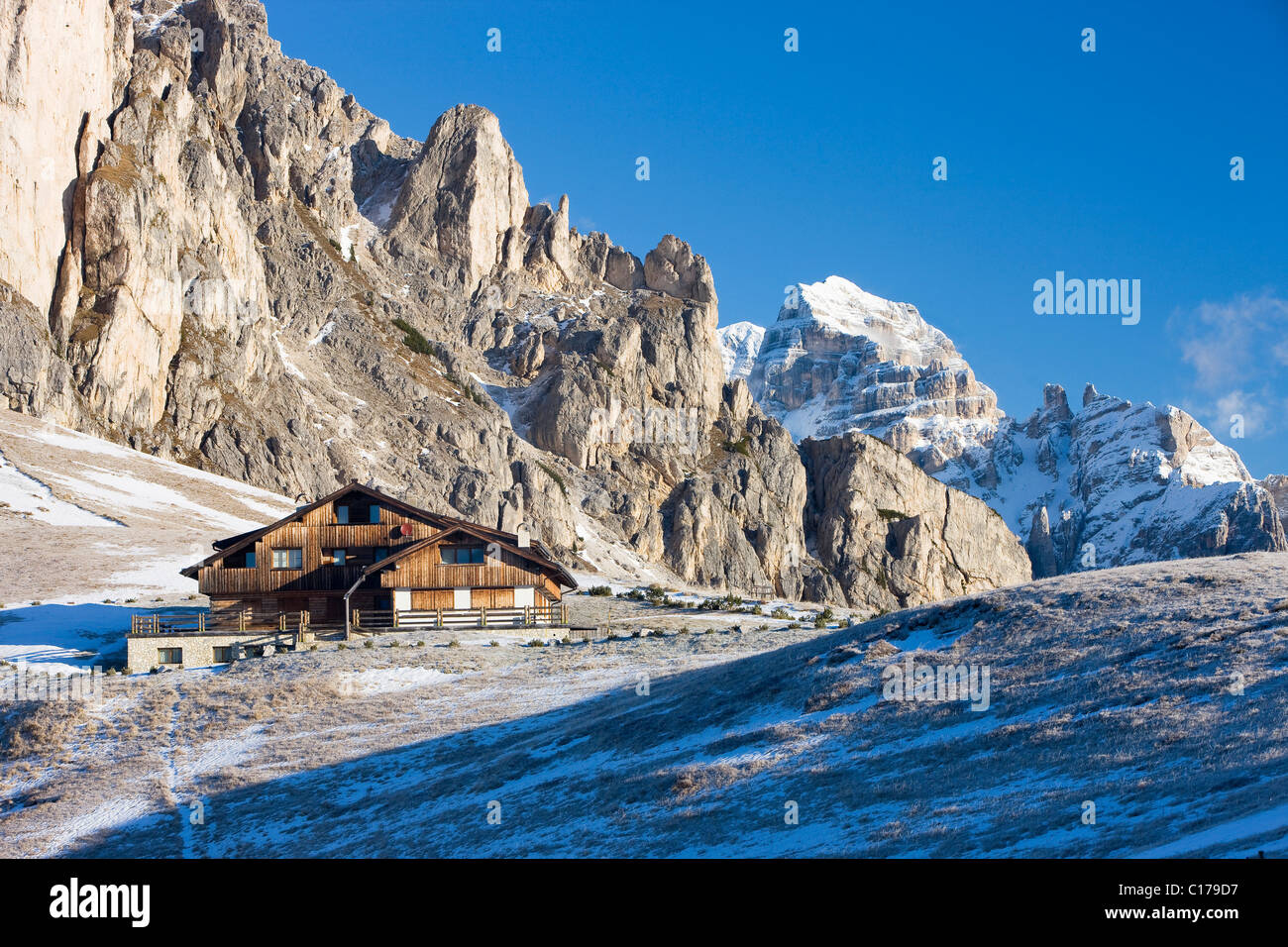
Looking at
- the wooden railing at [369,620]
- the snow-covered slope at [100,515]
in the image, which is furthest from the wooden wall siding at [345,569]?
the snow-covered slope at [100,515]

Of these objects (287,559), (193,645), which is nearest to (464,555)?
(287,559)

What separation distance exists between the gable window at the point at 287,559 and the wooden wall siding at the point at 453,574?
497cm

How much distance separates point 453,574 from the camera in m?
58.8

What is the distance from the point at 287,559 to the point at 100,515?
35.7 metres

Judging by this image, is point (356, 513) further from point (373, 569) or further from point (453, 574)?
point (453, 574)

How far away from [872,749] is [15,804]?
23.5 m

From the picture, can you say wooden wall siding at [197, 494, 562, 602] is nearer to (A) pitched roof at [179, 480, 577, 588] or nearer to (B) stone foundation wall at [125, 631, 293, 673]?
(A) pitched roof at [179, 480, 577, 588]

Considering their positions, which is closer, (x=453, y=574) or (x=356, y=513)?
(x=453, y=574)

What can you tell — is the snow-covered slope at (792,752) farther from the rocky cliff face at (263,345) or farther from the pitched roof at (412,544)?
the rocky cliff face at (263,345)

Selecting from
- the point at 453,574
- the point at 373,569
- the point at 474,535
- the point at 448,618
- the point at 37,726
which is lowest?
the point at 37,726

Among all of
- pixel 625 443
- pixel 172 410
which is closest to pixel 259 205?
pixel 172 410

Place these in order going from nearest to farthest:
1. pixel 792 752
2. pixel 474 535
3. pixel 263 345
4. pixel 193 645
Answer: pixel 792 752 < pixel 193 645 < pixel 474 535 < pixel 263 345

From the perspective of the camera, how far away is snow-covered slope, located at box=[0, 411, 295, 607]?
67312 millimetres
